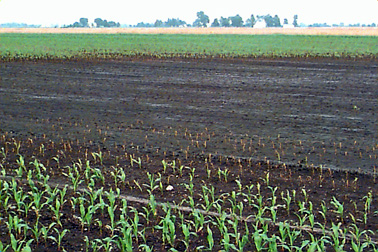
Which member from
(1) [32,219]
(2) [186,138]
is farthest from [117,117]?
(1) [32,219]

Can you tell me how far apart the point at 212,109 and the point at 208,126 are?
6.52ft

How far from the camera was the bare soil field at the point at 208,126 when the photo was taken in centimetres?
747

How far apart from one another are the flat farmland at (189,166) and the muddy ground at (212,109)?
0.04m

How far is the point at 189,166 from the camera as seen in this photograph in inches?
318

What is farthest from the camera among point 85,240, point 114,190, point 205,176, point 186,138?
point 186,138

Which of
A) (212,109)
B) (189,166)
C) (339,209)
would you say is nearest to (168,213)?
(339,209)

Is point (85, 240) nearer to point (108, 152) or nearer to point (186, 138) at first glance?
point (108, 152)

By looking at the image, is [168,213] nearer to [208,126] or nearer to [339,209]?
[339,209]

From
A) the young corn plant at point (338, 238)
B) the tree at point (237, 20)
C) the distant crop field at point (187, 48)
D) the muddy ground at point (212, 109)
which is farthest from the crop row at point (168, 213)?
the tree at point (237, 20)

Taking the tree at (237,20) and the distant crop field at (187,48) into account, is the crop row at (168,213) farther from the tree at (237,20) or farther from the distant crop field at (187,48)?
the tree at (237,20)

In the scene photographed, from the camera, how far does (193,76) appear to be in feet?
64.2

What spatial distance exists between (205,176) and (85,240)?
2.53 metres

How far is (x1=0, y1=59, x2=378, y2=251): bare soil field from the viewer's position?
7.47 m

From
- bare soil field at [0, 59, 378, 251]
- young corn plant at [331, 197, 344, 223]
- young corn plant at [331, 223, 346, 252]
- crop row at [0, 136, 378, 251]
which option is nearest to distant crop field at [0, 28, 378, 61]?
bare soil field at [0, 59, 378, 251]
